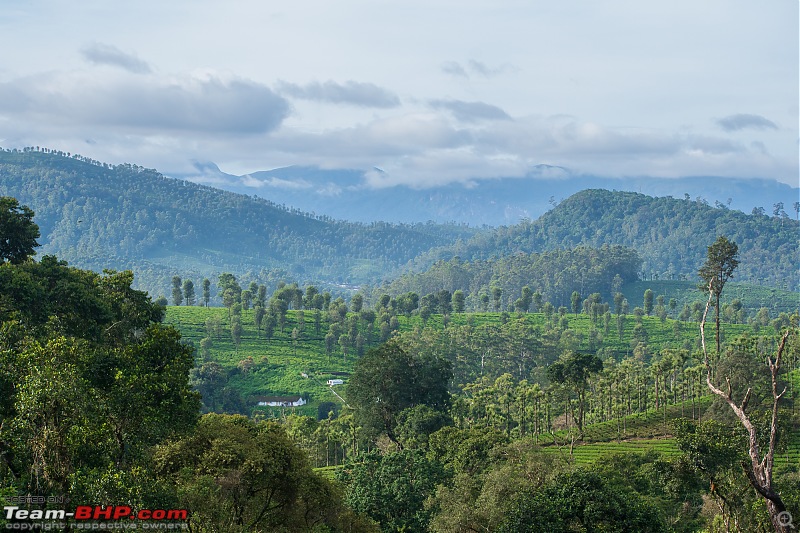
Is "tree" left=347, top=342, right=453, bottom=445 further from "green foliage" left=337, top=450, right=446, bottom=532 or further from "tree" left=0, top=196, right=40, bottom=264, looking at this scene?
"tree" left=0, top=196, right=40, bottom=264

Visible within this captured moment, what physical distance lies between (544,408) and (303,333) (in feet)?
198

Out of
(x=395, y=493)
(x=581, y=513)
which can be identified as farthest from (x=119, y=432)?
(x=395, y=493)

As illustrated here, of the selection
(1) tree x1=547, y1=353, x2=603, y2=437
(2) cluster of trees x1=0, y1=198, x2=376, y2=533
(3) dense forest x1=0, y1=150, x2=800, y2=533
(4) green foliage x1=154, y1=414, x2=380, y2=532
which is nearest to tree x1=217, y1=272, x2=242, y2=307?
(3) dense forest x1=0, y1=150, x2=800, y2=533

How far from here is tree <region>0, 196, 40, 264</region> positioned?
4059 cm

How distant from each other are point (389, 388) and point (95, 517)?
46212mm

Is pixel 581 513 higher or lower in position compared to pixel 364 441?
higher

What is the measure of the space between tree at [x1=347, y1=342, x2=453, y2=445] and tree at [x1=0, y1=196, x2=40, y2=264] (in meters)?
32.6

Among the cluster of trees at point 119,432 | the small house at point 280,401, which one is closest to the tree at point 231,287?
the small house at point 280,401

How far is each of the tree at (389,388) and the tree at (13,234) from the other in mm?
32613

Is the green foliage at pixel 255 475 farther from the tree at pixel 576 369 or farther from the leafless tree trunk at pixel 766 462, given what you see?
the tree at pixel 576 369

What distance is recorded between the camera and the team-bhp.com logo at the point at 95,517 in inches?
802

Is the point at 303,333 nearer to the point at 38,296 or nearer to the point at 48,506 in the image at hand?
the point at 38,296

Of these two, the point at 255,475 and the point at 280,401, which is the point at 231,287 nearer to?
the point at 280,401

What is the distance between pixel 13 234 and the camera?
135 ft
